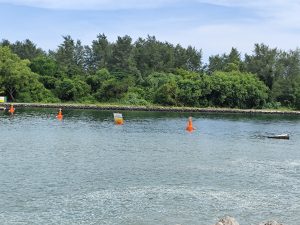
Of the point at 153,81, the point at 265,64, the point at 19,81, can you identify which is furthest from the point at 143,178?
the point at 265,64

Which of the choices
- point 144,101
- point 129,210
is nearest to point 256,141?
point 129,210

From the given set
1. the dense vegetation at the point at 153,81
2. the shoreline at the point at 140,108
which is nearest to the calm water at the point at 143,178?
the shoreline at the point at 140,108

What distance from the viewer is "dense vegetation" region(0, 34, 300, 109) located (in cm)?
14538

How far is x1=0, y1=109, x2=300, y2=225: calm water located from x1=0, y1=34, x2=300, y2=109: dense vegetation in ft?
223

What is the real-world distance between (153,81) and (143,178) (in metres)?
113

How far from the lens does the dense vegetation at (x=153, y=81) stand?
477ft

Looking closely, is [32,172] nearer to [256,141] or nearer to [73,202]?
[73,202]

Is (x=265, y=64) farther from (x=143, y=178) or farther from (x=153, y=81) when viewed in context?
(x=143, y=178)

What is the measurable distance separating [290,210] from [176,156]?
76.4ft

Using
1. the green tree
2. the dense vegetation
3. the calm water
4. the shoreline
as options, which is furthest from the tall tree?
the calm water

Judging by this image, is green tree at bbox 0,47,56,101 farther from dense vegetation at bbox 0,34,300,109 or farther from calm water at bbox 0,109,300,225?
calm water at bbox 0,109,300,225

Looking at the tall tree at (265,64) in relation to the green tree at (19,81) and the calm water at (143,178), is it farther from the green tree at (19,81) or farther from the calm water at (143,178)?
the calm water at (143,178)

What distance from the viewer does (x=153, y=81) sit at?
513 ft

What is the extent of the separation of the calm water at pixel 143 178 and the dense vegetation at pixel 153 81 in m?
68.0
